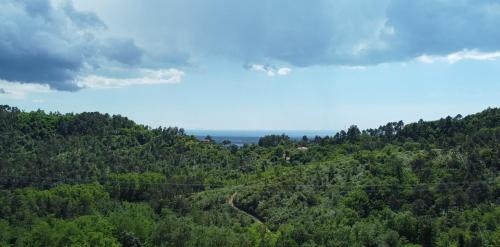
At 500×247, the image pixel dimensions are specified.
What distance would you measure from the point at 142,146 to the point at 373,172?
89777mm

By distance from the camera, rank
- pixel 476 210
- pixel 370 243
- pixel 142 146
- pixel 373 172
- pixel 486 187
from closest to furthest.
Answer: pixel 370 243
pixel 476 210
pixel 486 187
pixel 373 172
pixel 142 146

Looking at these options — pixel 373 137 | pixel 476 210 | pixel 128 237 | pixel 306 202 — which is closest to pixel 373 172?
pixel 306 202

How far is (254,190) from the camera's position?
105688 mm

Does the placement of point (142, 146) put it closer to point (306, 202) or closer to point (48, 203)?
point (48, 203)

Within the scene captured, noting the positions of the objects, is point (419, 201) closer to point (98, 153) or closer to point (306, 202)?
point (306, 202)

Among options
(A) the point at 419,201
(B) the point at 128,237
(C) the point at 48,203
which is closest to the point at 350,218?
(A) the point at 419,201

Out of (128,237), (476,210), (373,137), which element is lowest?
(128,237)

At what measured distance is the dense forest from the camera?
232ft

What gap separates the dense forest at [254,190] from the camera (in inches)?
2778

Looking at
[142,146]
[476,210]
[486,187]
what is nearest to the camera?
[476,210]

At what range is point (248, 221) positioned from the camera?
301 feet

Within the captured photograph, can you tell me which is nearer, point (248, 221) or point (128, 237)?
point (128, 237)

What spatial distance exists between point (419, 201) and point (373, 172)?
21.4 metres

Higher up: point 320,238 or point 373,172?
point 373,172
